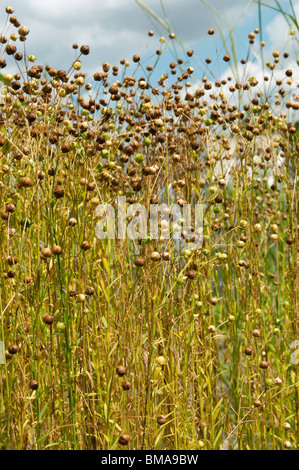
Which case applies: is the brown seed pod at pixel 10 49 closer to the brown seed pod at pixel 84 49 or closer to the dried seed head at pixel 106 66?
the brown seed pod at pixel 84 49

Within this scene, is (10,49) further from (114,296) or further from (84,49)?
(114,296)

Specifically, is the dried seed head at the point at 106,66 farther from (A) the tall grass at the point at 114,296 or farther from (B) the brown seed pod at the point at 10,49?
(B) the brown seed pod at the point at 10,49

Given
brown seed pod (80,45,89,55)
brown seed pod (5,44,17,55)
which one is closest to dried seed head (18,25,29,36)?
brown seed pod (5,44,17,55)

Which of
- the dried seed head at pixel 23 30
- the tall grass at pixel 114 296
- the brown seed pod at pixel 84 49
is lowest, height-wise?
the tall grass at pixel 114 296

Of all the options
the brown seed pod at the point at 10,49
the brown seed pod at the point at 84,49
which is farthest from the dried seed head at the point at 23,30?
the brown seed pod at the point at 84,49

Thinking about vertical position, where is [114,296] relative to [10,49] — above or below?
below

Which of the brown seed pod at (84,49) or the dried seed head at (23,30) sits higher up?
the dried seed head at (23,30)

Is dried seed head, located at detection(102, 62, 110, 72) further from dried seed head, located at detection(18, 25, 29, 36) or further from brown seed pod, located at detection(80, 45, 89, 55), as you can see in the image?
dried seed head, located at detection(18, 25, 29, 36)

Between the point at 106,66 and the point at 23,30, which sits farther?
the point at 106,66

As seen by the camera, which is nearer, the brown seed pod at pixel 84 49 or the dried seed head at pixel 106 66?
the brown seed pod at pixel 84 49

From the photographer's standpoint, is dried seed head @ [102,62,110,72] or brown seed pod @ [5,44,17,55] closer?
brown seed pod @ [5,44,17,55]

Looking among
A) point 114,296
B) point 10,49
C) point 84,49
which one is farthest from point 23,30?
point 114,296
